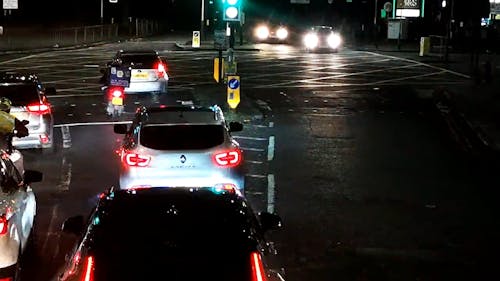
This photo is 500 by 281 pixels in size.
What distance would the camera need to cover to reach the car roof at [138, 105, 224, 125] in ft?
36.4

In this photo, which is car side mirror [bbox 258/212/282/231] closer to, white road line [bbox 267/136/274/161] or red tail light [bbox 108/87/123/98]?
white road line [bbox 267/136/274/161]

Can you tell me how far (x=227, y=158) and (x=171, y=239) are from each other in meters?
5.39

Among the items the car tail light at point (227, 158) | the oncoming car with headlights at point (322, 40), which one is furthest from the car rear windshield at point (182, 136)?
the oncoming car with headlights at point (322, 40)

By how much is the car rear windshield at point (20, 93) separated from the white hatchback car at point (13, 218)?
701 cm

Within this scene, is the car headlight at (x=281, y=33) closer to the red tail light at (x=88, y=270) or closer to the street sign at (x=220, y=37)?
the street sign at (x=220, y=37)

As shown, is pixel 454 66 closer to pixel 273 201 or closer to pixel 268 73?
pixel 268 73

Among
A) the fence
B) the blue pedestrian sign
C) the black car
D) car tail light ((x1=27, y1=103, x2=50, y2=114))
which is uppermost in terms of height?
the black car

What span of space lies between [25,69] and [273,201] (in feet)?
88.4

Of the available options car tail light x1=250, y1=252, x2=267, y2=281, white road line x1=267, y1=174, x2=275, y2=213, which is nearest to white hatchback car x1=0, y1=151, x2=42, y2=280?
car tail light x1=250, y1=252, x2=267, y2=281

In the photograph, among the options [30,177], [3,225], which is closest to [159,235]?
[3,225]

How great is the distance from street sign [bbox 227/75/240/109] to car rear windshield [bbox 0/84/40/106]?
8055 mm

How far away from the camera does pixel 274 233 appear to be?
10547 millimetres

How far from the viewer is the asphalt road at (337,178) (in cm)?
960

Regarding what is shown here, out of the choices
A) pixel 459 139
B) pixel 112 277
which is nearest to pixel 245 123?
pixel 459 139
